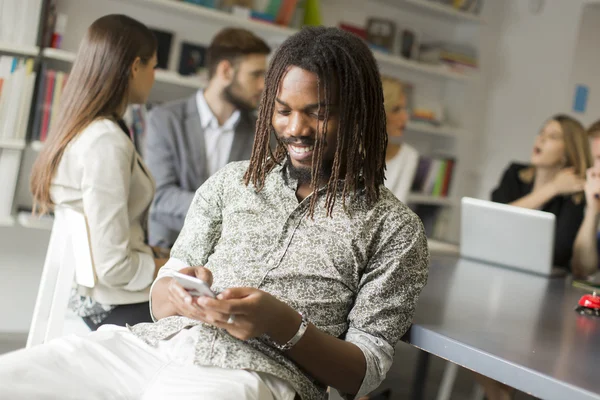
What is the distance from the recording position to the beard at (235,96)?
10.5 feet

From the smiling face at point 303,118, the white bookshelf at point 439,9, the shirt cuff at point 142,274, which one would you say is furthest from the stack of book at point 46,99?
the white bookshelf at point 439,9

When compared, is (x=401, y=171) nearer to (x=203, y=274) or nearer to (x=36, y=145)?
(x=36, y=145)

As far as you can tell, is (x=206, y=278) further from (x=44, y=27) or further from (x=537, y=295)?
(x=44, y=27)

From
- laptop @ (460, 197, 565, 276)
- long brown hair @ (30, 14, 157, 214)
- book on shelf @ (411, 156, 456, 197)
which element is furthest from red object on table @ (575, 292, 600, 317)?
book on shelf @ (411, 156, 456, 197)

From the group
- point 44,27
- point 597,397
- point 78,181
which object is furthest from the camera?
point 44,27

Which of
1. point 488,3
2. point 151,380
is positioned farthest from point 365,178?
point 488,3

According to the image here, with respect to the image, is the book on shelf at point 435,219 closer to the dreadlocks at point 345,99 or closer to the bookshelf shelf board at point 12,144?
the bookshelf shelf board at point 12,144

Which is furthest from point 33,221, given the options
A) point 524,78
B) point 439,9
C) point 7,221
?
point 524,78

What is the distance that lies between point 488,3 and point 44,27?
3013 millimetres

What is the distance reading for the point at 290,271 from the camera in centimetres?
140

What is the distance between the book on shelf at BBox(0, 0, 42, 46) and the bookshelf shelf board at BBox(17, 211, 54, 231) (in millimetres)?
726

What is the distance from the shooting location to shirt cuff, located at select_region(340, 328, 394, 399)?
1.34 metres

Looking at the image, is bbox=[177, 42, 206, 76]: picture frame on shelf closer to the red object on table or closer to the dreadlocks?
the dreadlocks

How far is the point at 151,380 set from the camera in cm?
128
